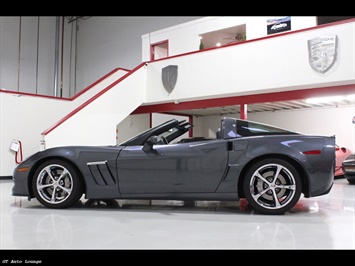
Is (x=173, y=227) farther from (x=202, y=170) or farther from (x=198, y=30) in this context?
(x=198, y=30)


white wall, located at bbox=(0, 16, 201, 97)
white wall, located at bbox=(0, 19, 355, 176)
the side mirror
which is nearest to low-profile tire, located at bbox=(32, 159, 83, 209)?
the side mirror

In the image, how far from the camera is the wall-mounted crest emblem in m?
6.84

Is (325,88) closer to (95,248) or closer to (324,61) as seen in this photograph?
(324,61)

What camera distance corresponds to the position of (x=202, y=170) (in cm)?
350

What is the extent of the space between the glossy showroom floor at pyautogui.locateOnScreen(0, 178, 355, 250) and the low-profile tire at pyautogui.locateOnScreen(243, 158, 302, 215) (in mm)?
117

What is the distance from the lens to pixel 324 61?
6949 mm

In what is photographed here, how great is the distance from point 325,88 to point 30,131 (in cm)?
838

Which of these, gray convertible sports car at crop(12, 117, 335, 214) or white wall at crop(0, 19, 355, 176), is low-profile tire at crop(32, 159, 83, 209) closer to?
gray convertible sports car at crop(12, 117, 335, 214)

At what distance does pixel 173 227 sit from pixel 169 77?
6944 mm

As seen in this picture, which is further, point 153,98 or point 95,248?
point 153,98

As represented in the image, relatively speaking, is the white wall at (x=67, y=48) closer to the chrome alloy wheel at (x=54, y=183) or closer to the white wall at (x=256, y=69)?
the white wall at (x=256, y=69)

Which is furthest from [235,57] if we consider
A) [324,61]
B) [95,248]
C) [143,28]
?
[143,28]

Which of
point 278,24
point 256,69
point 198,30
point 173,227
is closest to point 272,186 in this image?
point 173,227
